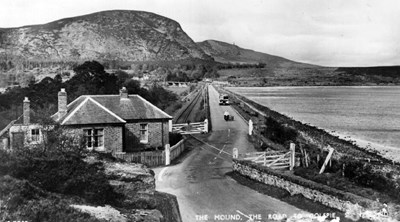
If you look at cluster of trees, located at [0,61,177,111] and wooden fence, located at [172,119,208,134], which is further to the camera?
cluster of trees, located at [0,61,177,111]

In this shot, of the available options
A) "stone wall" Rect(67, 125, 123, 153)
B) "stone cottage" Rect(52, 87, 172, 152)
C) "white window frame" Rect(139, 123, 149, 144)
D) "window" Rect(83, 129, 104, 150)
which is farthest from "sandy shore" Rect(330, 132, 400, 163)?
"window" Rect(83, 129, 104, 150)

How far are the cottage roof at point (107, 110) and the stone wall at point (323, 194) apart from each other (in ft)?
31.3

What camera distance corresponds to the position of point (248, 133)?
136 ft

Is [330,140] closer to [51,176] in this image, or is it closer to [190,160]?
[190,160]

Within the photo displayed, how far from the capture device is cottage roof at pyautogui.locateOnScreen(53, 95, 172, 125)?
88.4 feet

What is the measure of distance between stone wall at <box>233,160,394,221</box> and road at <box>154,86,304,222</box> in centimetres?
94

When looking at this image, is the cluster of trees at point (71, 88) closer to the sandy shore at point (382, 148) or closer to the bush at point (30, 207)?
the sandy shore at point (382, 148)

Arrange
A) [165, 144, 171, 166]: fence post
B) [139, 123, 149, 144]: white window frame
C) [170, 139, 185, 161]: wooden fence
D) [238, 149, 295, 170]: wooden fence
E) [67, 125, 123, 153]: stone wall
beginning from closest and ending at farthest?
[238, 149, 295, 170]: wooden fence, [67, 125, 123, 153]: stone wall, [165, 144, 171, 166]: fence post, [170, 139, 185, 161]: wooden fence, [139, 123, 149, 144]: white window frame

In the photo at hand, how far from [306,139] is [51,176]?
130ft

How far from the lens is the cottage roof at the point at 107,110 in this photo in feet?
88.4

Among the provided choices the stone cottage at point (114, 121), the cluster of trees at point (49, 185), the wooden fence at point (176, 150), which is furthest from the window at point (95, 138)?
the cluster of trees at point (49, 185)

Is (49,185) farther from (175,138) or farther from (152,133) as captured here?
(175,138)

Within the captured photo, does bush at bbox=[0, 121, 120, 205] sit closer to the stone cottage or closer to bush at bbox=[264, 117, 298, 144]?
the stone cottage

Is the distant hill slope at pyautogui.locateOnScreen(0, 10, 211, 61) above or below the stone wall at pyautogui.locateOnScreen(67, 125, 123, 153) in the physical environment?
above
